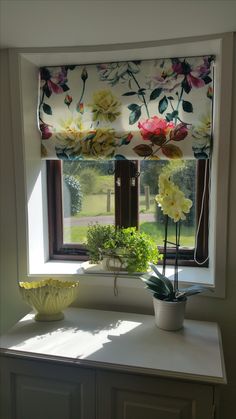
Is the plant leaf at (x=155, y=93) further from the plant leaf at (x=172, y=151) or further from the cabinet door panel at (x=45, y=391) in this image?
the cabinet door panel at (x=45, y=391)

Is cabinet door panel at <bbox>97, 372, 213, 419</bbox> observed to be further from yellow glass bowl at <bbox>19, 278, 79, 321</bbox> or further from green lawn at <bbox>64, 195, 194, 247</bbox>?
green lawn at <bbox>64, 195, 194, 247</bbox>

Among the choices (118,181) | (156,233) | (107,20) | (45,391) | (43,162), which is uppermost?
(107,20)

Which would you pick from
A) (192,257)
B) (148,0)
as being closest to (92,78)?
(148,0)

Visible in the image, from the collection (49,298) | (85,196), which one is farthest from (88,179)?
(49,298)

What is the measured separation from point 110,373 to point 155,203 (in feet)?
3.05

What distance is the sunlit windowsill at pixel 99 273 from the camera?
1.69 metres

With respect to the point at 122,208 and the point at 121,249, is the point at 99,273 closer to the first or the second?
the point at 121,249

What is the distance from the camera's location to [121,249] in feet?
5.57

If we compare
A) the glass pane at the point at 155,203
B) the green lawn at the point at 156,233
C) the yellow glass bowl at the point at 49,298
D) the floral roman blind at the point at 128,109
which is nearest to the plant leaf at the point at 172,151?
the floral roman blind at the point at 128,109

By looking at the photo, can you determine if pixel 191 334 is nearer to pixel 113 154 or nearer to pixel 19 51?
pixel 113 154

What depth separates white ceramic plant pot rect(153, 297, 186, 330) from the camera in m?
1.44

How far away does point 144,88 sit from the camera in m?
1.75

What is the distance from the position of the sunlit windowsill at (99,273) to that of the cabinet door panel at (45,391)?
516 millimetres

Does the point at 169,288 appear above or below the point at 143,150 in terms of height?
below
